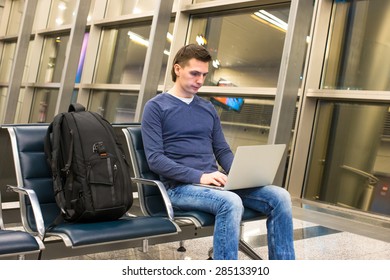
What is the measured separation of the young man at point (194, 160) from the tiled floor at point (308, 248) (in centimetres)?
63

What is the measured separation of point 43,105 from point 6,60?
2.60 m

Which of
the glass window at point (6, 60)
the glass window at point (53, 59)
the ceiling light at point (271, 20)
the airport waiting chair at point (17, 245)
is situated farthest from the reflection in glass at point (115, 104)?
the airport waiting chair at point (17, 245)

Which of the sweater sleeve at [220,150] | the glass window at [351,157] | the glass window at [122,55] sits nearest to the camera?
the sweater sleeve at [220,150]

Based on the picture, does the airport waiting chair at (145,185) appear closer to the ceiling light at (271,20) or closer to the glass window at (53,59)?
the ceiling light at (271,20)

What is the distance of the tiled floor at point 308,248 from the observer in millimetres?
2947

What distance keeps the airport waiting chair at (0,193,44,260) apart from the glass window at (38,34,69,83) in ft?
24.6

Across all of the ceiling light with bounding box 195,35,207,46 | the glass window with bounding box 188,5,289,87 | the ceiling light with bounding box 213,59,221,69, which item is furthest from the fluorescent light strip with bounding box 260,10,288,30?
the ceiling light with bounding box 195,35,207,46

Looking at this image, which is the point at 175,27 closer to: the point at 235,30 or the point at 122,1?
the point at 235,30

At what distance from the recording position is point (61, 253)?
1.98m

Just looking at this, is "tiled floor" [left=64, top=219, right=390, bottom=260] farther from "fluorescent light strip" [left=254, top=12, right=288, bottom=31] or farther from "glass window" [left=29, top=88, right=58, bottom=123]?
"glass window" [left=29, top=88, right=58, bottom=123]

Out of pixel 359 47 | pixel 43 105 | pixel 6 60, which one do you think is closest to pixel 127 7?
pixel 43 105

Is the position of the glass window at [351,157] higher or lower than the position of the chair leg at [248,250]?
higher

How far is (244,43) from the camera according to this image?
5.51 meters
